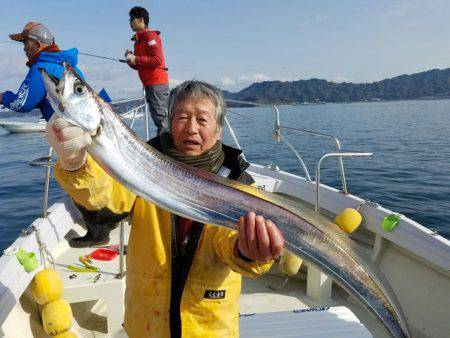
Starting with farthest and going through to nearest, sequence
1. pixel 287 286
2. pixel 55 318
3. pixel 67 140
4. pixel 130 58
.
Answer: pixel 130 58, pixel 287 286, pixel 55 318, pixel 67 140

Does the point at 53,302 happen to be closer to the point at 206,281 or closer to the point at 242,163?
the point at 206,281

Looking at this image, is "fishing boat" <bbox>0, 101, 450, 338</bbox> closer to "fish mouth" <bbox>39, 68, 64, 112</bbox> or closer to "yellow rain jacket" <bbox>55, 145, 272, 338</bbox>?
"yellow rain jacket" <bbox>55, 145, 272, 338</bbox>

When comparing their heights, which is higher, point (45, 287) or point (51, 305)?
point (45, 287)

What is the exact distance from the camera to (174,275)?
214cm

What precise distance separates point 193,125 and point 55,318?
2.30 meters

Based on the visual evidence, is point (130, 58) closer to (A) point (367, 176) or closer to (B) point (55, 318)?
(B) point (55, 318)

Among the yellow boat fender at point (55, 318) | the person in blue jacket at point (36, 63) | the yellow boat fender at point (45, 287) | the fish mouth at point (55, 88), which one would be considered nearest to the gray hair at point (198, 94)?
the fish mouth at point (55, 88)

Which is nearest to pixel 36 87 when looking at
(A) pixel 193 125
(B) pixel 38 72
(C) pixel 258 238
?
(B) pixel 38 72

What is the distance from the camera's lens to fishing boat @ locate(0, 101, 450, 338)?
10.9 feet

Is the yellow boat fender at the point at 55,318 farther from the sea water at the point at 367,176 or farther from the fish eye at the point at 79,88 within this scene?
the sea water at the point at 367,176

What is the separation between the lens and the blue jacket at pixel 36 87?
13.8ft

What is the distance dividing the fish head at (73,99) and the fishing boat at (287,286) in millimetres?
1495

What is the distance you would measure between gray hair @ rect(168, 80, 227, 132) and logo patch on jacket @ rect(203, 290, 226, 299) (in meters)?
1.06

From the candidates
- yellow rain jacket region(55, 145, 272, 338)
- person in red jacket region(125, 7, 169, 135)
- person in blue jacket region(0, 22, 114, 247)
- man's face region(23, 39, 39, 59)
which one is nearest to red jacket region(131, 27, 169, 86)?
person in red jacket region(125, 7, 169, 135)
